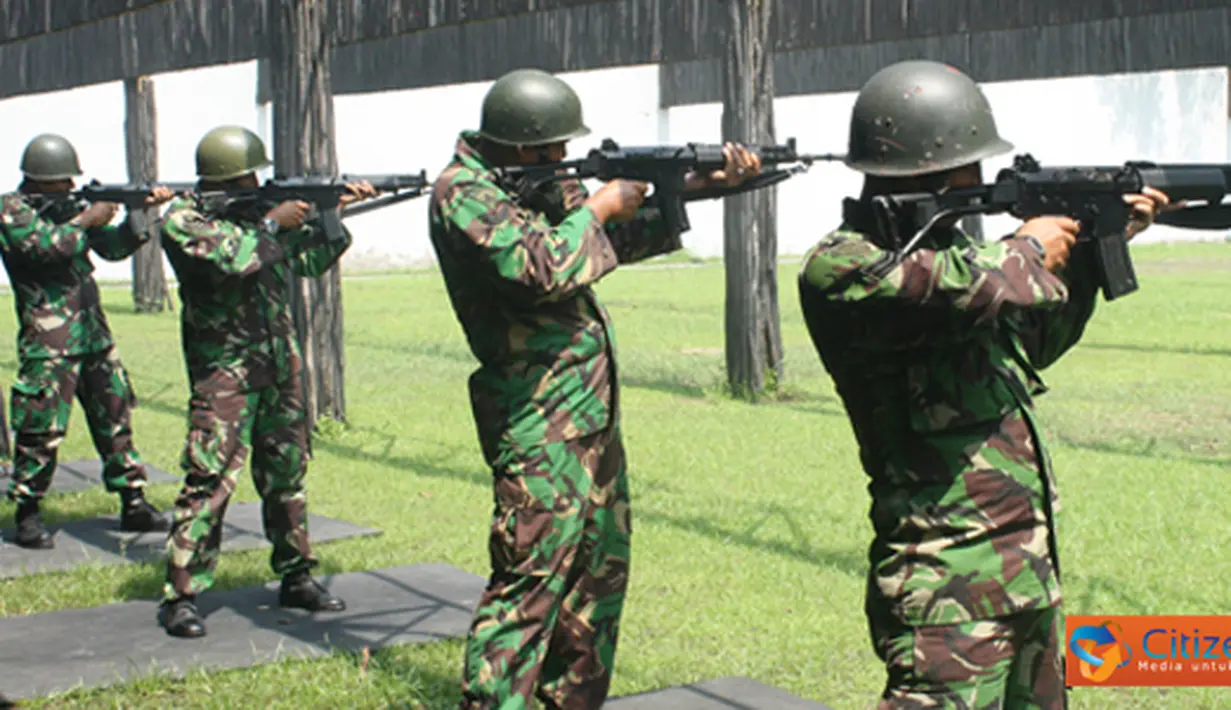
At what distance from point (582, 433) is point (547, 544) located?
12.8 inches

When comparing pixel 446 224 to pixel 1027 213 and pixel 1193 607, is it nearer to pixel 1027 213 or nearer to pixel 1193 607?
pixel 1027 213

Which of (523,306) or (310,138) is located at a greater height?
(310,138)

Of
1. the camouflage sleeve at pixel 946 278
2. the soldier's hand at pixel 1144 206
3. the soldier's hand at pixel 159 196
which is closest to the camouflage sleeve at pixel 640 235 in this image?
the camouflage sleeve at pixel 946 278

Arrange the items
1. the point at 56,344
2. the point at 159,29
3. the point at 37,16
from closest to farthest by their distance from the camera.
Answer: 1. the point at 56,344
2. the point at 37,16
3. the point at 159,29

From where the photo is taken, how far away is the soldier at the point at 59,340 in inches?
305

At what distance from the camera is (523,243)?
13.2 feet

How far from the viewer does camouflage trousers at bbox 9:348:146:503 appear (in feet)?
25.7

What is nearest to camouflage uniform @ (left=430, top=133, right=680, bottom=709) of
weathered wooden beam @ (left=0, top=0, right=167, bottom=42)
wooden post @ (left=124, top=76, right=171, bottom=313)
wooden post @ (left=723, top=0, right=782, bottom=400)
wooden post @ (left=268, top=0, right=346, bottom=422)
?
wooden post @ (left=268, top=0, right=346, bottom=422)

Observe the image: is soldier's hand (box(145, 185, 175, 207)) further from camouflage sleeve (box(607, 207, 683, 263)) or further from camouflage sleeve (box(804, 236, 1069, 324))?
camouflage sleeve (box(804, 236, 1069, 324))

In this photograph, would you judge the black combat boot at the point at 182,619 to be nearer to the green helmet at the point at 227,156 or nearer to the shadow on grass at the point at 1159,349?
the green helmet at the point at 227,156

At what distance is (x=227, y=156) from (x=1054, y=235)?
13.1ft

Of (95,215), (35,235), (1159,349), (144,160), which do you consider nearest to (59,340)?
(35,235)

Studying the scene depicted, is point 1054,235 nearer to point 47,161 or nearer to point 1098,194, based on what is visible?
point 1098,194

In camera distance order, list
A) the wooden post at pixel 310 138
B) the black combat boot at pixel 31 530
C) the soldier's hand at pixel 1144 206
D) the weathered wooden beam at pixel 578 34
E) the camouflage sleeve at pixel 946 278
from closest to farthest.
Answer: the camouflage sleeve at pixel 946 278
the soldier's hand at pixel 1144 206
the black combat boot at pixel 31 530
the wooden post at pixel 310 138
the weathered wooden beam at pixel 578 34
